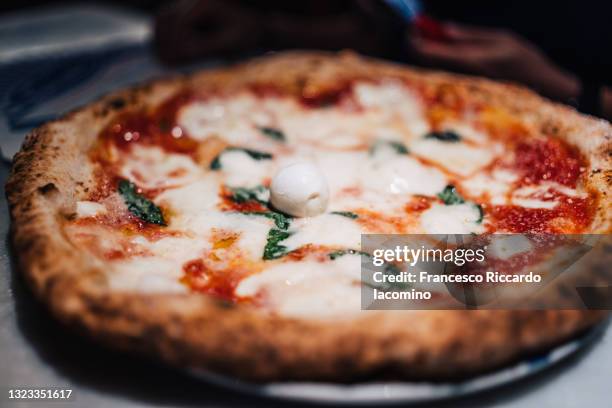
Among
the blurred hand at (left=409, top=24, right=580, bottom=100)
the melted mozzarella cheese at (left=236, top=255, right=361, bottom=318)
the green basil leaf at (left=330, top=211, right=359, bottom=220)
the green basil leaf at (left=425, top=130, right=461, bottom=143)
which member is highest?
the blurred hand at (left=409, top=24, right=580, bottom=100)

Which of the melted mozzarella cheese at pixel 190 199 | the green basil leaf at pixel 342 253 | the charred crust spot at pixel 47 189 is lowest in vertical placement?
the green basil leaf at pixel 342 253

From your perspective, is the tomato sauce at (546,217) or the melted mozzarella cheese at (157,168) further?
the melted mozzarella cheese at (157,168)

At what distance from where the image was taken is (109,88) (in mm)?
3576

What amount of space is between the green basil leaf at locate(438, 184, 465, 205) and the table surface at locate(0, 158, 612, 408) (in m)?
0.76

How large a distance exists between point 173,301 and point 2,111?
215 centimetres

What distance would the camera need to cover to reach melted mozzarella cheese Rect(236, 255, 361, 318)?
1.70 meters

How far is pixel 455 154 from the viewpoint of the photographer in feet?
9.16

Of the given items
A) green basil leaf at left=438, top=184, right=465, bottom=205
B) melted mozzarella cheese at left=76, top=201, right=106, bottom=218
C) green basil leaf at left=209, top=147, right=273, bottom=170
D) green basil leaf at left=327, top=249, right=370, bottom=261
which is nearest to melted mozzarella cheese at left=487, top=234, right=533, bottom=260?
green basil leaf at left=438, top=184, right=465, bottom=205

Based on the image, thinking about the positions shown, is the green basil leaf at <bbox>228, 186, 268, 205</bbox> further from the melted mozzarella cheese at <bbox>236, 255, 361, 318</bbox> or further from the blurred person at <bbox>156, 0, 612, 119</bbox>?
the blurred person at <bbox>156, 0, 612, 119</bbox>

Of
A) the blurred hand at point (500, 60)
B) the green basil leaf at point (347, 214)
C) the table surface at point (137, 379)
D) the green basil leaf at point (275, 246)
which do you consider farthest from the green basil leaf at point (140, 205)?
the blurred hand at point (500, 60)

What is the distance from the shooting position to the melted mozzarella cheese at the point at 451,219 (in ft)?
7.24

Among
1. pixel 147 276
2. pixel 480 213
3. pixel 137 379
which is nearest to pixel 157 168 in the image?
pixel 147 276

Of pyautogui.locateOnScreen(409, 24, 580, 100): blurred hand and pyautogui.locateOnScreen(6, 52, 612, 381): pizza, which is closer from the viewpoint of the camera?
pyautogui.locateOnScreen(6, 52, 612, 381): pizza

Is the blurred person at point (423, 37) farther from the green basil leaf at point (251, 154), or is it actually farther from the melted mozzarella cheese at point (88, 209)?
the melted mozzarella cheese at point (88, 209)
